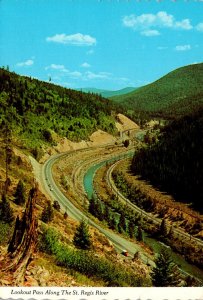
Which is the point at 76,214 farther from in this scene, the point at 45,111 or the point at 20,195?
the point at 45,111

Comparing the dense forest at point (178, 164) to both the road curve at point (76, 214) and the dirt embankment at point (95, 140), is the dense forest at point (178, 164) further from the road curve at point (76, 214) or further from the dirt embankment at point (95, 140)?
the road curve at point (76, 214)

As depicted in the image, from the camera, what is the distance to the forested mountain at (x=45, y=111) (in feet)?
238

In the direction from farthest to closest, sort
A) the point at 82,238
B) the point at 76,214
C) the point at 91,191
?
the point at 91,191, the point at 76,214, the point at 82,238

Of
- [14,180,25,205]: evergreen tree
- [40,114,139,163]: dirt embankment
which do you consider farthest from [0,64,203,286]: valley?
[40,114,139,163]: dirt embankment

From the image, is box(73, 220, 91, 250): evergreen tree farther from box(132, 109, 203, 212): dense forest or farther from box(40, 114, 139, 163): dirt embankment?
box(40, 114, 139, 163): dirt embankment

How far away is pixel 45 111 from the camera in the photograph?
88625 millimetres

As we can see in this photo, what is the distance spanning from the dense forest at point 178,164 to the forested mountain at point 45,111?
58.0 feet

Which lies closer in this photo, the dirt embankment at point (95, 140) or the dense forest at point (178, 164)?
the dense forest at point (178, 164)

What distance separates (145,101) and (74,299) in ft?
604

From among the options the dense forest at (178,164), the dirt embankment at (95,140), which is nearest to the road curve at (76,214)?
the dirt embankment at (95,140)

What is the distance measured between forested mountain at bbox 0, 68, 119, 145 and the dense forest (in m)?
17.7

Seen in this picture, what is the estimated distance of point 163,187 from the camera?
196 ft

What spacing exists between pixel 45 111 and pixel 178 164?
3607 centimetres

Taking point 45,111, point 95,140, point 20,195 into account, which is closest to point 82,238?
point 20,195
